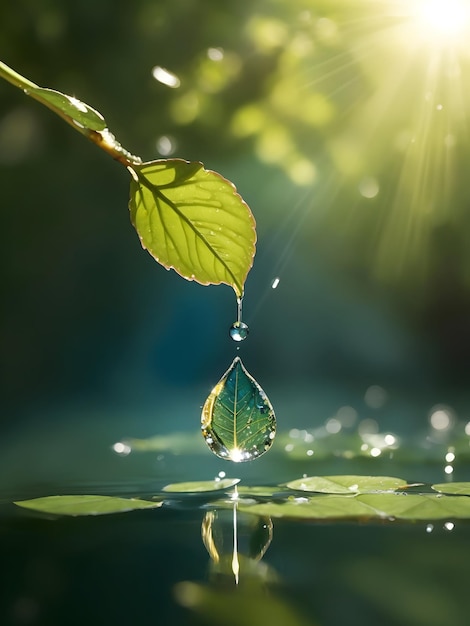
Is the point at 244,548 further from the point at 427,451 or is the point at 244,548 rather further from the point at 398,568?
the point at 427,451

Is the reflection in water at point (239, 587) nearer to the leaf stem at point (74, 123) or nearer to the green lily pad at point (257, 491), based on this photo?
the green lily pad at point (257, 491)

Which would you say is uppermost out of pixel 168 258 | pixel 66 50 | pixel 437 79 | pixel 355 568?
pixel 66 50

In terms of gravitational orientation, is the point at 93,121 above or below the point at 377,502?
above

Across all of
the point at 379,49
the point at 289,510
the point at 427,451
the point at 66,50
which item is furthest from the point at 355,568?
the point at 66,50

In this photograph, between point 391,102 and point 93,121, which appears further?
point 391,102

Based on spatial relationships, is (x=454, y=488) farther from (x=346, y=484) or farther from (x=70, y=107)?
(x=70, y=107)

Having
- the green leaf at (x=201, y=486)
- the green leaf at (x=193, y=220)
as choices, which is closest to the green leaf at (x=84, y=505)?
the green leaf at (x=201, y=486)

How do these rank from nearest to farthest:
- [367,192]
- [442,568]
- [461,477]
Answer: [442,568]
[461,477]
[367,192]
